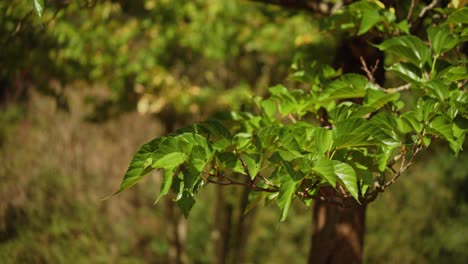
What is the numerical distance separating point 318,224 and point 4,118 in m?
7.82

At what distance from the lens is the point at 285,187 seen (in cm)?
141

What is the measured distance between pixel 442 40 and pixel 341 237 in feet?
3.75

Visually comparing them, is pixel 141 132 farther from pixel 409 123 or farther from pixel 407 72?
pixel 409 123

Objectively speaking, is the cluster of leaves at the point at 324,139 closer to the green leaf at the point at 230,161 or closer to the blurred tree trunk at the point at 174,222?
the green leaf at the point at 230,161

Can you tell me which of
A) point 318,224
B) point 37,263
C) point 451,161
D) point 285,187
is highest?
point 285,187

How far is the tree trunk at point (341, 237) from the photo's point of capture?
8.69 feet

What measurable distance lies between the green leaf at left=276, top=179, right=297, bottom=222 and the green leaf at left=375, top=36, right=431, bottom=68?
638 mm

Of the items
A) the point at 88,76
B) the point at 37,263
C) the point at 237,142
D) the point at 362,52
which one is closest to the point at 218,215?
the point at 88,76

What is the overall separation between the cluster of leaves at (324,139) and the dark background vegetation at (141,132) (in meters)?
1.65

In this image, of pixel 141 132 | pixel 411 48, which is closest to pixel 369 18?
pixel 411 48

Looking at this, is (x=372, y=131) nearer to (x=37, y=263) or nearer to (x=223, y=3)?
(x=223, y=3)

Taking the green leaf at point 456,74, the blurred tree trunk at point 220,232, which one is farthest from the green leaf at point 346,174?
the blurred tree trunk at point 220,232

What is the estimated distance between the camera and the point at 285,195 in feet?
4.60

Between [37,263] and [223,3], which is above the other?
[223,3]
